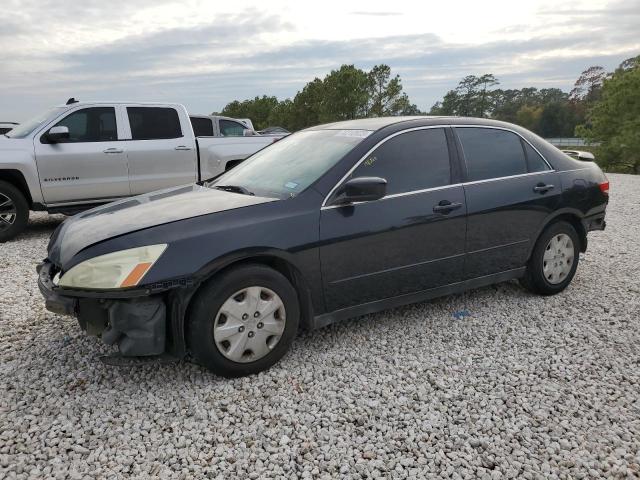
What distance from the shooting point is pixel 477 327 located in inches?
161

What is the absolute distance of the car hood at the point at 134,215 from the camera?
3148mm

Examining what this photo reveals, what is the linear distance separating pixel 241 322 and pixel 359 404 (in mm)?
863

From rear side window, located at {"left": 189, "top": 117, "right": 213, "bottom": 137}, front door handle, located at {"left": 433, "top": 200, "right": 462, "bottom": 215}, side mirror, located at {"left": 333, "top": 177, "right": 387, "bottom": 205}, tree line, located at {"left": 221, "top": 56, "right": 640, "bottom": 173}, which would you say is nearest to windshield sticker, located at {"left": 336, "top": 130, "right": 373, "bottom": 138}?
side mirror, located at {"left": 333, "top": 177, "right": 387, "bottom": 205}

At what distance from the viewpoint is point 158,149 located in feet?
26.1

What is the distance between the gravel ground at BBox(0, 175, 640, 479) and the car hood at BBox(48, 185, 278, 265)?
85 centimetres

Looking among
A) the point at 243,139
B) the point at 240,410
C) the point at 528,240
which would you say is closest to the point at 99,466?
Result: the point at 240,410

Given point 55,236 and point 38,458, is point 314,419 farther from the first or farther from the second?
point 55,236

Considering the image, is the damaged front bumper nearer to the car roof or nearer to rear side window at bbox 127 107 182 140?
the car roof

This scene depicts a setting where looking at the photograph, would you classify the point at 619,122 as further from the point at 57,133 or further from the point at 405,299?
the point at 405,299

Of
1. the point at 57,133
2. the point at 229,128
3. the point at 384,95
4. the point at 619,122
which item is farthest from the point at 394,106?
the point at 57,133

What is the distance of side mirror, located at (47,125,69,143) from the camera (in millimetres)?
6980

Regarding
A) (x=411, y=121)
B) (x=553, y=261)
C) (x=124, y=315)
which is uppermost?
(x=411, y=121)

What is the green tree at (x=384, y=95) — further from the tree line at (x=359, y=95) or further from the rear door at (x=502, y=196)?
the rear door at (x=502, y=196)

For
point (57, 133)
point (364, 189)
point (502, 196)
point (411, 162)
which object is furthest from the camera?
point (57, 133)
